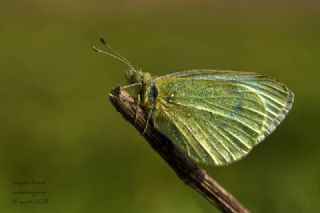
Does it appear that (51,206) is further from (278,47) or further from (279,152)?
(278,47)

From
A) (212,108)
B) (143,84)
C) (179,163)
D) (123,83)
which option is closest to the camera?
(179,163)

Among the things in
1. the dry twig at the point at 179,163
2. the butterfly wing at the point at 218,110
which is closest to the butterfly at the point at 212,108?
the butterfly wing at the point at 218,110

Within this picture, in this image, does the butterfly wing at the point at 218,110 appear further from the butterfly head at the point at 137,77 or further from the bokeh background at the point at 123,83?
the bokeh background at the point at 123,83

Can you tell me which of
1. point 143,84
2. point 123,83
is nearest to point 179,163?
point 143,84

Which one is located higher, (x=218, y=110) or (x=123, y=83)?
(x=218, y=110)

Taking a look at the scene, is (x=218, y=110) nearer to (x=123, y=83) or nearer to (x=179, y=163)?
(x=179, y=163)

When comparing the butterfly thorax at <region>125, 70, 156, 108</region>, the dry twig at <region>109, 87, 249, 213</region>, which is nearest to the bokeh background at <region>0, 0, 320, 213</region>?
the butterfly thorax at <region>125, 70, 156, 108</region>

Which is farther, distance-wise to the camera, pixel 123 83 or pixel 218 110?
pixel 123 83
